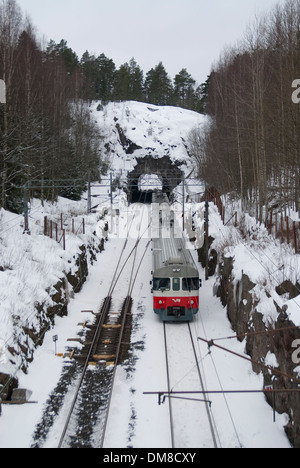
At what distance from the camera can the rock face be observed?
9.75 m

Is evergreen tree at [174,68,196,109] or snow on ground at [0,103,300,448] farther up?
evergreen tree at [174,68,196,109]

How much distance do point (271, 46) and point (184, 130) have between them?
44.0 metres

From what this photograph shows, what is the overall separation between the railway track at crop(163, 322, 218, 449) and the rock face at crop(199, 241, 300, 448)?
1.83 metres

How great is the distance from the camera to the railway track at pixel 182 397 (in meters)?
10.1

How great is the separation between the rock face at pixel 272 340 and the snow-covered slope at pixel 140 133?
→ 45.0m

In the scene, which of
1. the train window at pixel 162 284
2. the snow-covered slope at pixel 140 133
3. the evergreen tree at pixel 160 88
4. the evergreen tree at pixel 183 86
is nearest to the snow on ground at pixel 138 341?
the train window at pixel 162 284

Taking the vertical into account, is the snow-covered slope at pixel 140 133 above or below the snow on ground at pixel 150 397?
above

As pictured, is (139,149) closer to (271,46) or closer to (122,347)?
(271,46)

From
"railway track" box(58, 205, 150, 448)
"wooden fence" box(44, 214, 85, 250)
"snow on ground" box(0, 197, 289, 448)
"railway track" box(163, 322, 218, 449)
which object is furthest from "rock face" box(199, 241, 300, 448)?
"wooden fence" box(44, 214, 85, 250)

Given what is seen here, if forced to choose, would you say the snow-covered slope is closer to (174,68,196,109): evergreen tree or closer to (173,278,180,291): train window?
(174,68,196,109): evergreen tree

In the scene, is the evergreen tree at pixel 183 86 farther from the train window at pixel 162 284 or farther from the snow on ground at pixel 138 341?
the train window at pixel 162 284

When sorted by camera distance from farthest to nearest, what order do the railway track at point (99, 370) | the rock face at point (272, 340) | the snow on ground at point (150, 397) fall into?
the railway track at point (99, 370)
the snow on ground at point (150, 397)
the rock face at point (272, 340)
